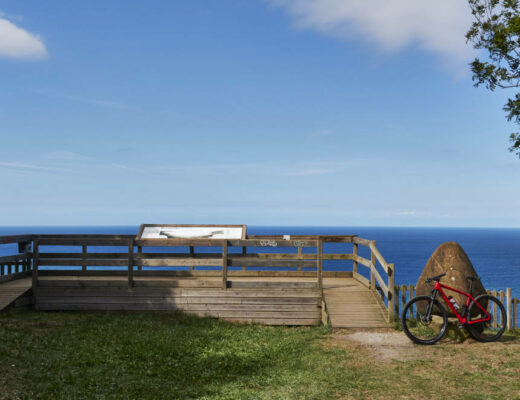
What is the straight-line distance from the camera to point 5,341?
1046cm

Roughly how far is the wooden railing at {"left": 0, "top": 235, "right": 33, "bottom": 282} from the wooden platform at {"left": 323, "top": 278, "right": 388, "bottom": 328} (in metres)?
10.1

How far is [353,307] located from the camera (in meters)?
13.6

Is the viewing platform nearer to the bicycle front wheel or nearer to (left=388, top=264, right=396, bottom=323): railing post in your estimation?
(left=388, top=264, right=396, bottom=323): railing post

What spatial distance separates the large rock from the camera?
1227 centimetres

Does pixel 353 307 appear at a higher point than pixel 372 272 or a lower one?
lower

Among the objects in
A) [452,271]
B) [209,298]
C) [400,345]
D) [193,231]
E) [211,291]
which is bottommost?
[400,345]

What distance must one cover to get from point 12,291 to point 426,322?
12.0 metres

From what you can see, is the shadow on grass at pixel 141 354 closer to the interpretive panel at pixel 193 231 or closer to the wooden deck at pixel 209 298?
the wooden deck at pixel 209 298

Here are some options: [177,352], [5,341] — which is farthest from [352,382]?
[5,341]

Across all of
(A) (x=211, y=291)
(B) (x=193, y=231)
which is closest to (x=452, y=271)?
(A) (x=211, y=291)

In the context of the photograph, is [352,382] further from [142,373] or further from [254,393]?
[142,373]

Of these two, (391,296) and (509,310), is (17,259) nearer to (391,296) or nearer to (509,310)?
(391,296)

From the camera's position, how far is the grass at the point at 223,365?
7.97 m

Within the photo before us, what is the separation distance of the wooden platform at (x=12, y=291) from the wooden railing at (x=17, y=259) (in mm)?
469
